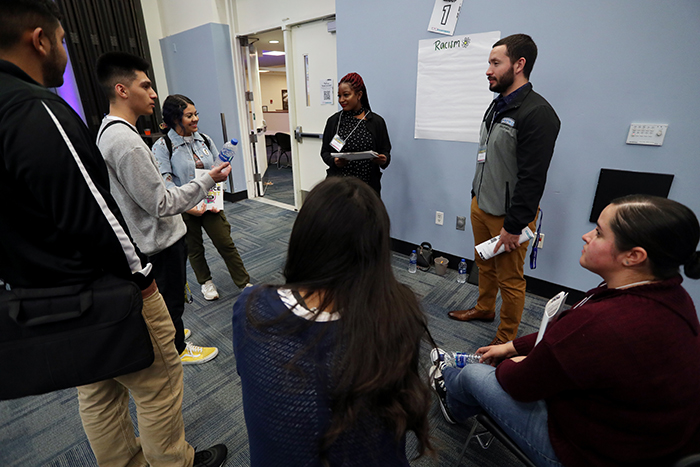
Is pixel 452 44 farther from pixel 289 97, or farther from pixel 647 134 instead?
pixel 289 97

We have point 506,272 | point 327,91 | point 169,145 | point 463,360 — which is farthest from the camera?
point 327,91

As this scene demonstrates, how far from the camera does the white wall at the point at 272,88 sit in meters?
10.0

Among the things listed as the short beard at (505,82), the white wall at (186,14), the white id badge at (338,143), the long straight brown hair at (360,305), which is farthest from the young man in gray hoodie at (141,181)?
the white wall at (186,14)

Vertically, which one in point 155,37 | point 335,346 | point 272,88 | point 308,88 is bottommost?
point 335,346

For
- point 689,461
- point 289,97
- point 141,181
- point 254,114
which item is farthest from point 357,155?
point 254,114

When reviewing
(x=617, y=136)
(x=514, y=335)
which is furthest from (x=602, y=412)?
(x=617, y=136)

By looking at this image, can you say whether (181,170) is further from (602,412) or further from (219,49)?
(219,49)

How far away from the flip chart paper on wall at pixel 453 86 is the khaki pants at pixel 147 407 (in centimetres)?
222

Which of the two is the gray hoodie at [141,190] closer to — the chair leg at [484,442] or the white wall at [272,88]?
the chair leg at [484,442]

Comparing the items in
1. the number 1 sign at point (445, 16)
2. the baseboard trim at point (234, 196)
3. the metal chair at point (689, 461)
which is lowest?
the baseboard trim at point (234, 196)

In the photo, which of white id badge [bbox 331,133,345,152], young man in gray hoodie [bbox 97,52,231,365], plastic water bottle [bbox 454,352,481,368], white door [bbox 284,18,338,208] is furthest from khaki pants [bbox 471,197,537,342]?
white door [bbox 284,18,338,208]

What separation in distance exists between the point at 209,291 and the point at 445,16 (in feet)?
8.32

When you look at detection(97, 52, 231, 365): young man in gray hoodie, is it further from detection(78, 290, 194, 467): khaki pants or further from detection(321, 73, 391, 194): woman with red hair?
detection(321, 73, 391, 194): woman with red hair

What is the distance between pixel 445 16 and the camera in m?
2.33
